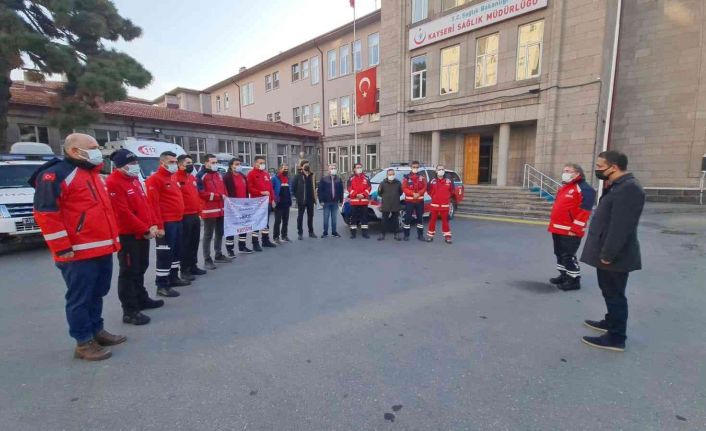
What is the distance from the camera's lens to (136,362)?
3.04m

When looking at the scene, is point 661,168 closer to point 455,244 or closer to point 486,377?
point 455,244

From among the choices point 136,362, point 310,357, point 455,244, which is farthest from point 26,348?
point 455,244

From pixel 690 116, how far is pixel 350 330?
1963 cm

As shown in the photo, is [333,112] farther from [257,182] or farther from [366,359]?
[366,359]

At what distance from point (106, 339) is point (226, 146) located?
73.5 ft

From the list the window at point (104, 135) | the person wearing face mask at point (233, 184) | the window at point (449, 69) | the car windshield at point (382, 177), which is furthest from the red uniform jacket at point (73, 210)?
the window at point (104, 135)

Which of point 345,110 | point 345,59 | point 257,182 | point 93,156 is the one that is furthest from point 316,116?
point 93,156

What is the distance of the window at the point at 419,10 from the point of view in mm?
18672

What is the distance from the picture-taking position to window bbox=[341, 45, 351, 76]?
2673 centimetres

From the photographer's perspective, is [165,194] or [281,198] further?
[281,198]

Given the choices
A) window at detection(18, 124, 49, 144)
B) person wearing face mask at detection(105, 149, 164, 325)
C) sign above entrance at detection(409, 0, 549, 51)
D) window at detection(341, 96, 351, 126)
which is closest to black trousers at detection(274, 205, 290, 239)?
person wearing face mask at detection(105, 149, 164, 325)

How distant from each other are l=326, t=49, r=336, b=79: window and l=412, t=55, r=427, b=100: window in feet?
33.9

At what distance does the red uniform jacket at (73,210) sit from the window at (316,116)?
28.1 meters

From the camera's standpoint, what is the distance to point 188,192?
17.2 ft
